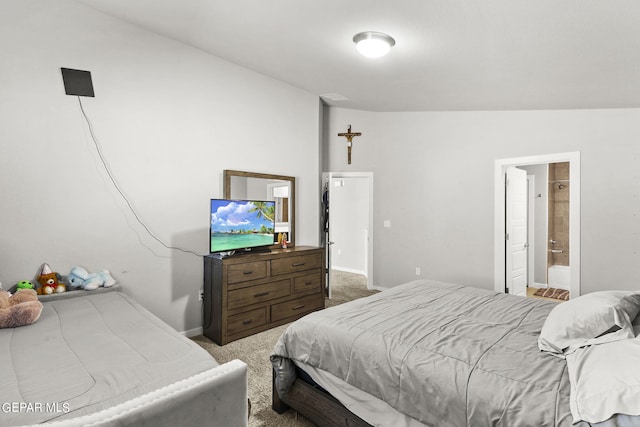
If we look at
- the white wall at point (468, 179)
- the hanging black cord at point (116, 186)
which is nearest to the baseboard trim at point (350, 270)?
the white wall at point (468, 179)

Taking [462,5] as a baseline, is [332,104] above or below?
above

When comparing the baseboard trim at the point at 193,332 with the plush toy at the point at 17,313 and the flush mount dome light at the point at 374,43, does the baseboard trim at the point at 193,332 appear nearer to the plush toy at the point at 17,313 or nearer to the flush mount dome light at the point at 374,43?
the plush toy at the point at 17,313

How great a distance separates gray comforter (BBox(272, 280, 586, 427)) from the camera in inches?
52.9

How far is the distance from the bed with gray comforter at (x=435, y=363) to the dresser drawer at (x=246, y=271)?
128 centimetres

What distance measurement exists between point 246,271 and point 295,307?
2.85ft

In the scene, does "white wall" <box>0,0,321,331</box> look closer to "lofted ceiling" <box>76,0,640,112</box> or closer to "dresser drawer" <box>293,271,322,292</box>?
"lofted ceiling" <box>76,0,640,112</box>

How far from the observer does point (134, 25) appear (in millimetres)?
3084

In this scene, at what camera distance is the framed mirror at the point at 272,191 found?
12.4ft

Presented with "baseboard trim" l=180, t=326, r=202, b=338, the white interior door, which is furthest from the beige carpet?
the white interior door

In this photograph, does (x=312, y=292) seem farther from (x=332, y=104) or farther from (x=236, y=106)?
(x=332, y=104)

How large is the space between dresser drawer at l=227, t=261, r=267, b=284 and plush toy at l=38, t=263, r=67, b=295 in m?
1.30

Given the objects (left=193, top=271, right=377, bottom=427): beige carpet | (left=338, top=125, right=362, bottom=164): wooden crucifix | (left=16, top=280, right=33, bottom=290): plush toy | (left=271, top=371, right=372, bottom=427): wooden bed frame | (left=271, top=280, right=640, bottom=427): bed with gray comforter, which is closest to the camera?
(left=271, top=280, right=640, bottom=427): bed with gray comforter

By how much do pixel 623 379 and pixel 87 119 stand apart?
146 inches

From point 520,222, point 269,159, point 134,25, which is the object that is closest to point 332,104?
point 269,159
